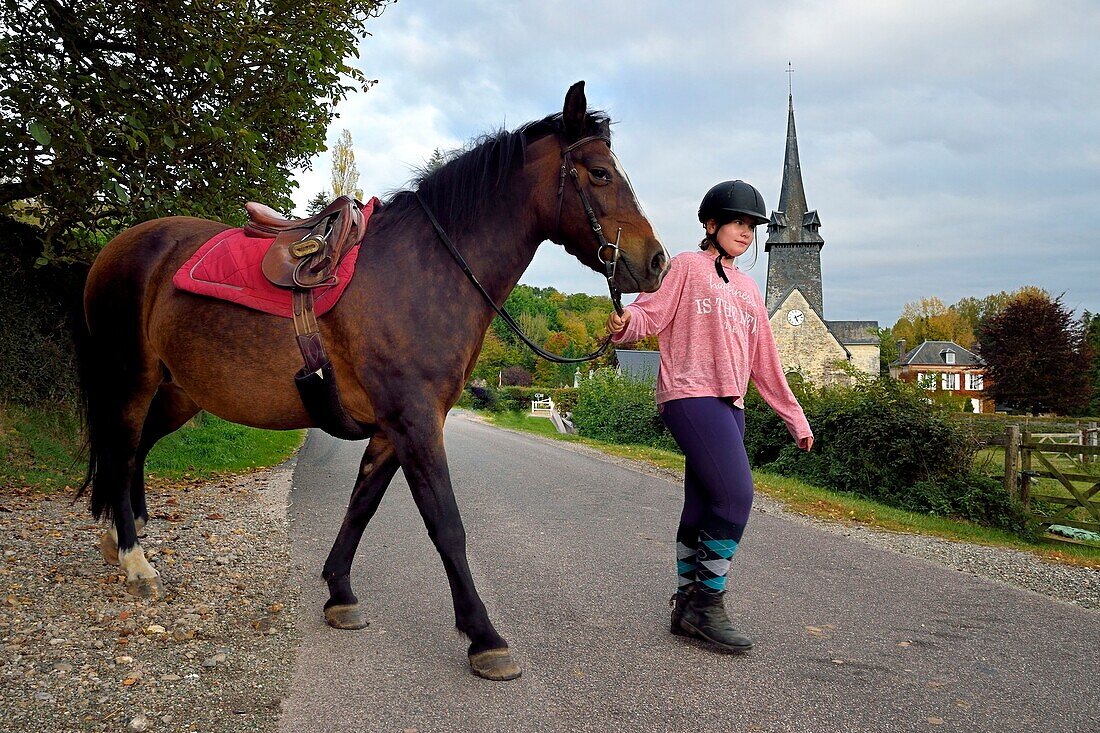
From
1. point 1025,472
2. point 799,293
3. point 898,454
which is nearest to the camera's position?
point 1025,472

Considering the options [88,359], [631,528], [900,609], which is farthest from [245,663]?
[631,528]

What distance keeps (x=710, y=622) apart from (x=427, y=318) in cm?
199

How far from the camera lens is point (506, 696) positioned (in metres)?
2.87

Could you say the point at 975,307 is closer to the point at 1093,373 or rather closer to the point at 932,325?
the point at 932,325

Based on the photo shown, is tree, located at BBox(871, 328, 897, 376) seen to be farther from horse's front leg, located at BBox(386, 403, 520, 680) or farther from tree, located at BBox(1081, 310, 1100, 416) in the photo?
horse's front leg, located at BBox(386, 403, 520, 680)

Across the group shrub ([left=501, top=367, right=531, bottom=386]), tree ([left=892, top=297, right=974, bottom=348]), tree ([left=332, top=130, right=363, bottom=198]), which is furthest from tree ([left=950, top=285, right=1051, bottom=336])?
tree ([left=332, top=130, right=363, bottom=198])

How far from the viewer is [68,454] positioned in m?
9.48

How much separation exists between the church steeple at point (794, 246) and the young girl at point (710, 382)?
181 feet

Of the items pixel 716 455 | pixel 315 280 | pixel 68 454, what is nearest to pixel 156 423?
pixel 315 280

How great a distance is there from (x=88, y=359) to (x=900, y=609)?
5.43 meters

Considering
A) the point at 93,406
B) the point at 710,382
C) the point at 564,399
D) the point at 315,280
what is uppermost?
the point at 315,280

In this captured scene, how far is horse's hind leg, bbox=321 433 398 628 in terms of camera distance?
3701 millimetres

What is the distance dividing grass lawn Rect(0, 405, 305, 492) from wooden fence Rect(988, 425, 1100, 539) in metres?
11.2

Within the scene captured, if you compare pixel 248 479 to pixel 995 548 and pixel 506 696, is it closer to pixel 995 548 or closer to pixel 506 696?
pixel 506 696
